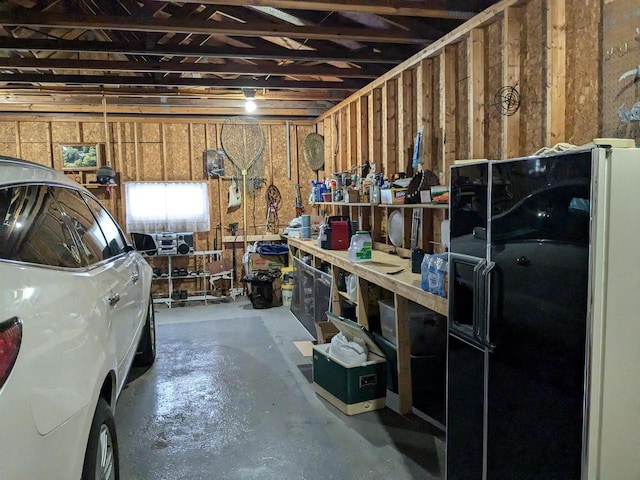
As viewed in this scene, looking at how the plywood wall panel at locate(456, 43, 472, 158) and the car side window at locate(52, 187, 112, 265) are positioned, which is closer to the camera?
the car side window at locate(52, 187, 112, 265)

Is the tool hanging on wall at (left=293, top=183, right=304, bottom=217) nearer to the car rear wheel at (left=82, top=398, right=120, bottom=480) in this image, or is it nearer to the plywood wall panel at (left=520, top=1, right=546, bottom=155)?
the plywood wall panel at (left=520, top=1, right=546, bottom=155)

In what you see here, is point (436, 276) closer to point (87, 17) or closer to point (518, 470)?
point (518, 470)

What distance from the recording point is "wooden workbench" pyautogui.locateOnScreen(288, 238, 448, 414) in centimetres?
284

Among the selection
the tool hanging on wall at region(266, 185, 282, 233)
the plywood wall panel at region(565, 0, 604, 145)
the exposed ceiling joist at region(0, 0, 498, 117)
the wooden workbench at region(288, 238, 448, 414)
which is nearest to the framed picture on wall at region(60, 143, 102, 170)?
the exposed ceiling joist at region(0, 0, 498, 117)

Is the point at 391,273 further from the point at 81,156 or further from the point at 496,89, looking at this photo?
the point at 81,156

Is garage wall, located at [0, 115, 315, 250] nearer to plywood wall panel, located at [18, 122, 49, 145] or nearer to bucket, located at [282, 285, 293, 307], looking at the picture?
plywood wall panel, located at [18, 122, 49, 145]

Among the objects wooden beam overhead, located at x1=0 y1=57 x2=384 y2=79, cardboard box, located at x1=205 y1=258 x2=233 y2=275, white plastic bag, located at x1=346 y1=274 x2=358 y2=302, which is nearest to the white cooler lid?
white plastic bag, located at x1=346 y1=274 x2=358 y2=302

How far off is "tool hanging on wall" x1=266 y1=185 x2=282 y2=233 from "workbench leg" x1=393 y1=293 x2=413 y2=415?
469 centimetres

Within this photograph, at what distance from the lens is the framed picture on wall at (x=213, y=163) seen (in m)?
7.37

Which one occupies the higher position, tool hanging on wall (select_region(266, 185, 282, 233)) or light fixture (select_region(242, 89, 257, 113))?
light fixture (select_region(242, 89, 257, 113))

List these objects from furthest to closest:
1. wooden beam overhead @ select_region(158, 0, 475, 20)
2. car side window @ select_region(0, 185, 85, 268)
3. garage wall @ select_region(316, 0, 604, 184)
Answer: wooden beam overhead @ select_region(158, 0, 475, 20), garage wall @ select_region(316, 0, 604, 184), car side window @ select_region(0, 185, 85, 268)

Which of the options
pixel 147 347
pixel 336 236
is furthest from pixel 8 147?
pixel 336 236

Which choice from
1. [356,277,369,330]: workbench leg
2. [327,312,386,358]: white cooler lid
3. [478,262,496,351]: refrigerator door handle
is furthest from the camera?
[356,277,369,330]: workbench leg

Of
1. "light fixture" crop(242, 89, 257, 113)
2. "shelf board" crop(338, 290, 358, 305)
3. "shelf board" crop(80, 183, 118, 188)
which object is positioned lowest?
"shelf board" crop(338, 290, 358, 305)
